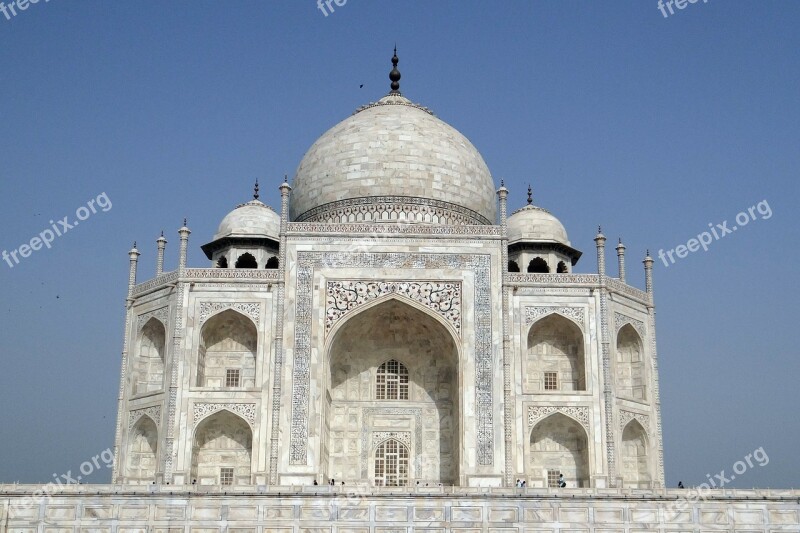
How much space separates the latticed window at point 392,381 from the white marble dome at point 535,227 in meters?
5.27

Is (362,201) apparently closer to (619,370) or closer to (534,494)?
(619,370)

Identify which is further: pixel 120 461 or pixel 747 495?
pixel 120 461

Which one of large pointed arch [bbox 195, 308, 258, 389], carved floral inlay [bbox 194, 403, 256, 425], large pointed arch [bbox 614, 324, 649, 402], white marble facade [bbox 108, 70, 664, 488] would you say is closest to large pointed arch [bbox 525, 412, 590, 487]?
white marble facade [bbox 108, 70, 664, 488]

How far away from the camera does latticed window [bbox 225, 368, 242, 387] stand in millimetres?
24234

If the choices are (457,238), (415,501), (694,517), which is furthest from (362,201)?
(694,517)

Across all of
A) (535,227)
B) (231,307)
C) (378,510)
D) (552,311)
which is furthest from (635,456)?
(231,307)

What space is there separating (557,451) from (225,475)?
7491 millimetres

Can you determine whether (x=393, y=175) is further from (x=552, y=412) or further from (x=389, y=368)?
(x=552, y=412)

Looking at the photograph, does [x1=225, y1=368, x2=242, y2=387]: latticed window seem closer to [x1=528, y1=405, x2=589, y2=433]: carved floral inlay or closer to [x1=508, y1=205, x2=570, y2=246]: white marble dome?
[x1=528, y1=405, x2=589, y2=433]: carved floral inlay

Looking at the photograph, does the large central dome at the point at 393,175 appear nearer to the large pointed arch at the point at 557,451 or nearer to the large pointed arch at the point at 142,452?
the large pointed arch at the point at 557,451

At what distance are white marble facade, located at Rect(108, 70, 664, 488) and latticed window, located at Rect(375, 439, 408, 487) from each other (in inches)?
1.3

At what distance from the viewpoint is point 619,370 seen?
1003 inches

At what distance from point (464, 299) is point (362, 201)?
182 inches

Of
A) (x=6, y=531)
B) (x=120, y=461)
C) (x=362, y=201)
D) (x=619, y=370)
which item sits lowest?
(x=6, y=531)
